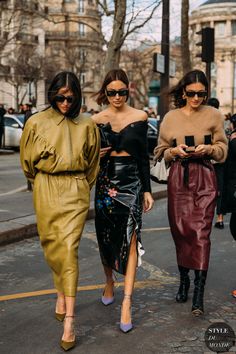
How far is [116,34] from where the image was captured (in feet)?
50.5

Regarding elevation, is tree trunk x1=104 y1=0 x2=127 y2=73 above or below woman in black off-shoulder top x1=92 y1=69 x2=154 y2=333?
above

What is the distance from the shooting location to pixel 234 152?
17.1 feet

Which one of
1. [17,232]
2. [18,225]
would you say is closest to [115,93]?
[17,232]

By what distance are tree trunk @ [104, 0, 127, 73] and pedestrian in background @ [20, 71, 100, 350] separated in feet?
38.0

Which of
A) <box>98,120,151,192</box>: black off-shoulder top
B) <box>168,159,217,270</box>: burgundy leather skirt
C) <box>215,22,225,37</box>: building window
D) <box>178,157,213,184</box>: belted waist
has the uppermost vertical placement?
<box>215,22,225,37</box>: building window

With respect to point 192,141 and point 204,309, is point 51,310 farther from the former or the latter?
point 192,141

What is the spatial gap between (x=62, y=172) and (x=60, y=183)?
8 cm

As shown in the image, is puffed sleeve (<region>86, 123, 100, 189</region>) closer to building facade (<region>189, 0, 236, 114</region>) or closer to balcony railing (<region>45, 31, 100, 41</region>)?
balcony railing (<region>45, 31, 100, 41</region>)

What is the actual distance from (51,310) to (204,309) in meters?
1.19

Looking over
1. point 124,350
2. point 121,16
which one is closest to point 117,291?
point 124,350

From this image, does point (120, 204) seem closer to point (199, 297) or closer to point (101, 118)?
point (101, 118)

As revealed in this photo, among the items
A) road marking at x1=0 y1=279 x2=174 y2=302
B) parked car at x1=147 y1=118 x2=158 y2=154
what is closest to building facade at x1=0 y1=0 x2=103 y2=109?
parked car at x1=147 y1=118 x2=158 y2=154

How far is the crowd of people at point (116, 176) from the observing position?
13.1 ft

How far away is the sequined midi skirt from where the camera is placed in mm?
4379
